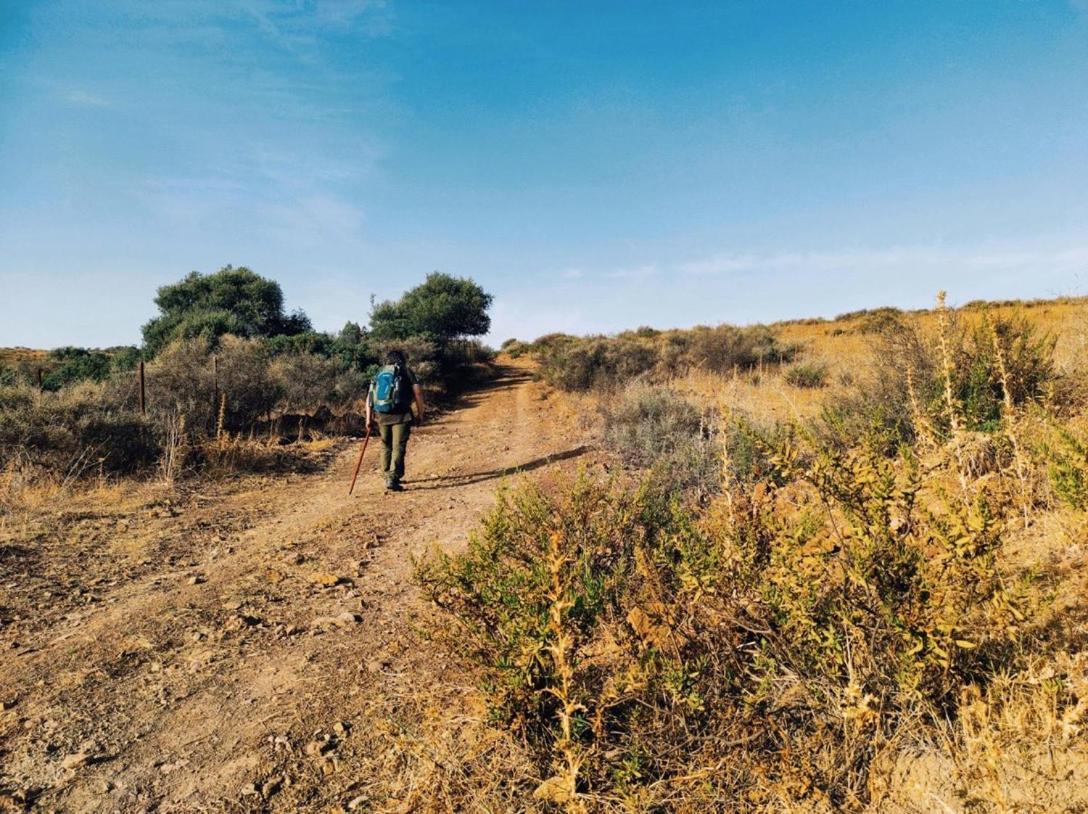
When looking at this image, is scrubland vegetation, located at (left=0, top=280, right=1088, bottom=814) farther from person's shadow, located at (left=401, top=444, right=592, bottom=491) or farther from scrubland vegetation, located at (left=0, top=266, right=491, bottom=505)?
scrubland vegetation, located at (left=0, top=266, right=491, bottom=505)

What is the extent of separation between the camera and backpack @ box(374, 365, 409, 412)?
324 inches

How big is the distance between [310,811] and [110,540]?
4.74 meters

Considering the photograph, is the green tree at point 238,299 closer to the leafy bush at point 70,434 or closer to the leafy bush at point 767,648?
the leafy bush at point 70,434

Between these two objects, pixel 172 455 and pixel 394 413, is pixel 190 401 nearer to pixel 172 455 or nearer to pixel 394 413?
pixel 172 455

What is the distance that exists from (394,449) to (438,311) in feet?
88.9

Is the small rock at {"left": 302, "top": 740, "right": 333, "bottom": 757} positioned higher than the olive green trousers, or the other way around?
the olive green trousers

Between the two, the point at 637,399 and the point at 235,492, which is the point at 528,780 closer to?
the point at 235,492

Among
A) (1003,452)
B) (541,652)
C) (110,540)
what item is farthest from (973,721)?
(110,540)

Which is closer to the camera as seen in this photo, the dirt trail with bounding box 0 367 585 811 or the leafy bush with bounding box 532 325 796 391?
the dirt trail with bounding box 0 367 585 811

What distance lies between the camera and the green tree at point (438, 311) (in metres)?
33.4

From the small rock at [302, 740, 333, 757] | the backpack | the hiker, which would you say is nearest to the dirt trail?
the small rock at [302, 740, 333, 757]

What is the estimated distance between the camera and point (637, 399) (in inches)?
440

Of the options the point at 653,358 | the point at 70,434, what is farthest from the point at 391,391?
the point at 653,358

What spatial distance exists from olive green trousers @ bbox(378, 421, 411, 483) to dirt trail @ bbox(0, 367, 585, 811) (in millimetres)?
979
